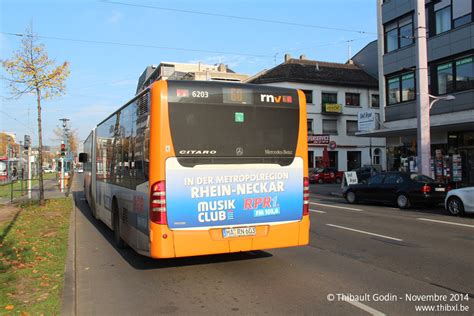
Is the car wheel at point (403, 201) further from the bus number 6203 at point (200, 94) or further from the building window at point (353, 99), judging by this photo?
the building window at point (353, 99)

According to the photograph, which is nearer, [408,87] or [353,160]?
[408,87]

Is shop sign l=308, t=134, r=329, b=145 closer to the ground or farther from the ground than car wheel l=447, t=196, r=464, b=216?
farther from the ground

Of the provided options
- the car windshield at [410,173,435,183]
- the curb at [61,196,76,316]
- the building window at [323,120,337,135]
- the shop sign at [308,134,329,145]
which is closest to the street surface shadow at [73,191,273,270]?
the curb at [61,196,76,316]

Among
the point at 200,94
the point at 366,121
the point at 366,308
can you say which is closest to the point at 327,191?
the point at 366,121

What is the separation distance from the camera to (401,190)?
17.5 meters

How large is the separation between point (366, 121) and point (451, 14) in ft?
25.1

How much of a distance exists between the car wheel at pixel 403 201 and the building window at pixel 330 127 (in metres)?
33.0

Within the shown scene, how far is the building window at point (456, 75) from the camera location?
2166cm

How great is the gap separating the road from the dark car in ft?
20.7

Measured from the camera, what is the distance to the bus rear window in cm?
664

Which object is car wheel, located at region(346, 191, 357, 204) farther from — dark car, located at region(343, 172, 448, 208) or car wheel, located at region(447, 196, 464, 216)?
car wheel, located at region(447, 196, 464, 216)

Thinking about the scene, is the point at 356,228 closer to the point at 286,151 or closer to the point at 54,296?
the point at 286,151

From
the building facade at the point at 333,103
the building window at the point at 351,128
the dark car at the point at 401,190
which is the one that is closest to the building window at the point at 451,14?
the dark car at the point at 401,190

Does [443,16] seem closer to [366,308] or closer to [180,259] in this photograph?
[180,259]
